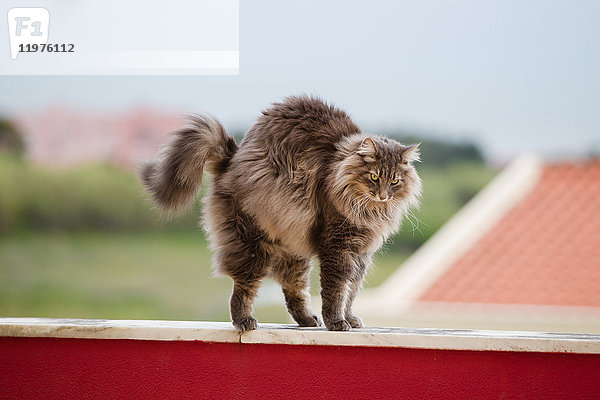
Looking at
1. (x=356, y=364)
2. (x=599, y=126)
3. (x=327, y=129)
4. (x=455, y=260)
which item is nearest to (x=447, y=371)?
(x=356, y=364)

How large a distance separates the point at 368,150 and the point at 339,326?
0.59 meters

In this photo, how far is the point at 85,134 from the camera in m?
4.89

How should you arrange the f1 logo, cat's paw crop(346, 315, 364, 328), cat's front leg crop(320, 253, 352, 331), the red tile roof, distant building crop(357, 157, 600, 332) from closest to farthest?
Result: cat's front leg crop(320, 253, 352, 331), cat's paw crop(346, 315, 364, 328), the f1 logo, distant building crop(357, 157, 600, 332), the red tile roof

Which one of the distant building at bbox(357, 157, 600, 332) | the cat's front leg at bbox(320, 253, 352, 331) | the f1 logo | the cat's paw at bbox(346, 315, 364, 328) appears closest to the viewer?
the cat's front leg at bbox(320, 253, 352, 331)

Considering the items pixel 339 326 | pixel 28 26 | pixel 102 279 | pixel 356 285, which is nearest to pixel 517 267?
pixel 356 285

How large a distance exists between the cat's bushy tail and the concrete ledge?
427 mm

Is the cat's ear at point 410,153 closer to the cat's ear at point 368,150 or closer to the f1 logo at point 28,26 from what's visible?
the cat's ear at point 368,150

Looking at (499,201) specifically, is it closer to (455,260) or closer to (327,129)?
(455,260)

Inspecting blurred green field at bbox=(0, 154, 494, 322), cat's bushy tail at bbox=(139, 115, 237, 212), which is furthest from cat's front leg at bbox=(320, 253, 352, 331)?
blurred green field at bbox=(0, 154, 494, 322)

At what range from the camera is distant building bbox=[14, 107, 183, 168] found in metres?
4.86

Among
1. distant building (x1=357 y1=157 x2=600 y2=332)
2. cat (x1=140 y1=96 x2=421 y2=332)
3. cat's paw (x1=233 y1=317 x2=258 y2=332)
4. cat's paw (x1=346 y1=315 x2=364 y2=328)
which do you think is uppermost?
cat (x1=140 y1=96 x2=421 y2=332)

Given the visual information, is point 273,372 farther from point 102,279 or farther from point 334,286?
point 102,279

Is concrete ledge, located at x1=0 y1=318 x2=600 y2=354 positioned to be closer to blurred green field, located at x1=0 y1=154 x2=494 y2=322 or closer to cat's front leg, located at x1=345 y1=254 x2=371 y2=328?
cat's front leg, located at x1=345 y1=254 x2=371 y2=328

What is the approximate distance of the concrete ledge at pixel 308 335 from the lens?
1.90 m
